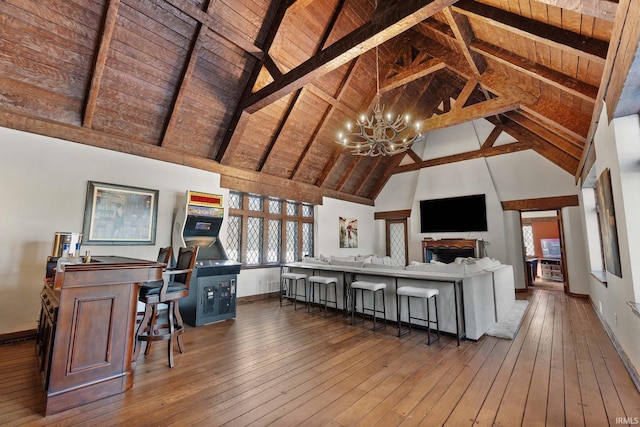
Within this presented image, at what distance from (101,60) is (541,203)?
9.69 meters

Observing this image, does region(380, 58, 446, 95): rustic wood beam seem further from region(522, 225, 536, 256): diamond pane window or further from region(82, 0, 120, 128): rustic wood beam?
region(522, 225, 536, 256): diamond pane window

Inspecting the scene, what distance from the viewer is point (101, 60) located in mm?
3701

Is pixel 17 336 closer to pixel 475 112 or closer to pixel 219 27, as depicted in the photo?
pixel 219 27

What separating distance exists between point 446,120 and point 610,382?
16.1ft

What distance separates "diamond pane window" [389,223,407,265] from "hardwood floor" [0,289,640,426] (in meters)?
5.87

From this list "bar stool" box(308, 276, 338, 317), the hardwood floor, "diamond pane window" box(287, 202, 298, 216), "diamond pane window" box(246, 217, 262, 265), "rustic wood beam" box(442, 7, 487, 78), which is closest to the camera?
the hardwood floor

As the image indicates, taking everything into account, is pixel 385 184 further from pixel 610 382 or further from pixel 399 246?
pixel 610 382

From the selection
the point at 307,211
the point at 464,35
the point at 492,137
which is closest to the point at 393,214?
the point at 307,211

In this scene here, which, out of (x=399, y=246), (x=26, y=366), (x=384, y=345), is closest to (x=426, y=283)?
(x=384, y=345)

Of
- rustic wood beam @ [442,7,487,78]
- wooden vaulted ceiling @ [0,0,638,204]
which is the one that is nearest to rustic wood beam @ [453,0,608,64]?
wooden vaulted ceiling @ [0,0,638,204]

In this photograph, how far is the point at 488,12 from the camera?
323 centimetres

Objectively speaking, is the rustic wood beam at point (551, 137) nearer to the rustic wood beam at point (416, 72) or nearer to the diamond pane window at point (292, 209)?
the rustic wood beam at point (416, 72)

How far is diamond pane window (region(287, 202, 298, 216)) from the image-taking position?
766cm

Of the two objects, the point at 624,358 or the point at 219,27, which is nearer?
the point at 624,358
